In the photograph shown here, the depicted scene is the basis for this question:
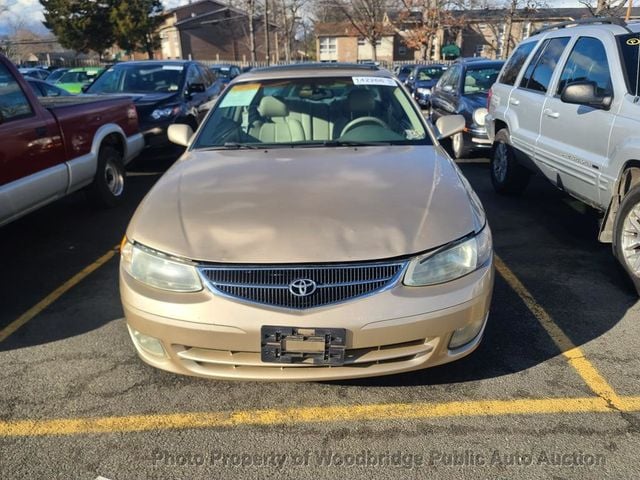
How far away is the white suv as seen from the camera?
12.6 ft

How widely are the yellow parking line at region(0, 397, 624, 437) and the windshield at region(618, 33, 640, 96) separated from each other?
94.1 inches

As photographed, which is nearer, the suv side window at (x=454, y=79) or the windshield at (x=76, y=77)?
the suv side window at (x=454, y=79)

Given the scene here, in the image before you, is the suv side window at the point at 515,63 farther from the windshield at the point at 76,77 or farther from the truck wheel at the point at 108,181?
the windshield at the point at 76,77

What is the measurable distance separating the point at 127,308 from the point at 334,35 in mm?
54225

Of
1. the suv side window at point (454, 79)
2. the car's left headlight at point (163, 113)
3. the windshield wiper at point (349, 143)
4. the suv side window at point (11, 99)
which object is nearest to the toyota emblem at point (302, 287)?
Result: the windshield wiper at point (349, 143)

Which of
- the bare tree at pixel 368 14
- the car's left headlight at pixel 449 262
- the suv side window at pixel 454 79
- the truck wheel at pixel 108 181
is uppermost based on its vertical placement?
the bare tree at pixel 368 14

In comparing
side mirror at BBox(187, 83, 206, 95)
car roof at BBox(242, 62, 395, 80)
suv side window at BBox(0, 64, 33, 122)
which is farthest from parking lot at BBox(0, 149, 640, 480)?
side mirror at BBox(187, 83, 206, 95)

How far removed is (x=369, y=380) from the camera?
9.66 ft

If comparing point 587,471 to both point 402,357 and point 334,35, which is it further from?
point 334,35

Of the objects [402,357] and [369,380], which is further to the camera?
[369,380]

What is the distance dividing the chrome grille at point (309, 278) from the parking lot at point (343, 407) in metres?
0.68

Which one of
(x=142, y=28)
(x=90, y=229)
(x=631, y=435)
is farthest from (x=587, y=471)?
(x=142, y=28)

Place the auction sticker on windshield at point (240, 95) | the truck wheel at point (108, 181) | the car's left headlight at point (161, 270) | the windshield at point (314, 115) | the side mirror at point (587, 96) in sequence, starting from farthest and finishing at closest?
the truck wheel at point (108, 181) < the auction sticker on windshield at point (240, 95) < the side mirror at point (587, 96) < the windshield at point (314, 115) < the car's left headlight at point (161, 270)

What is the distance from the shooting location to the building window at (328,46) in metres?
53.7
